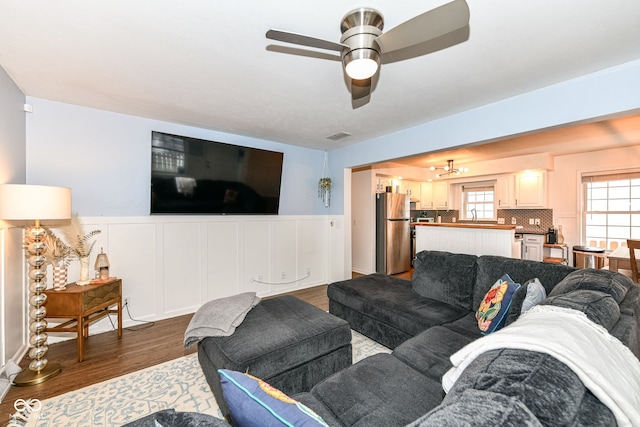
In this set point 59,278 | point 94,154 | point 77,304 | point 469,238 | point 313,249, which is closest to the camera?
point 77,304

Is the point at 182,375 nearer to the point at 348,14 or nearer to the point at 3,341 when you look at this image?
the point at 3,341

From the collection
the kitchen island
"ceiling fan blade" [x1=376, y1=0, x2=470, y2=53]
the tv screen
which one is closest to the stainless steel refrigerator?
the kitchen island

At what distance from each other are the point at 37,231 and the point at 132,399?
Result: 1.61 meters

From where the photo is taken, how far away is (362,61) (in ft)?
5.09

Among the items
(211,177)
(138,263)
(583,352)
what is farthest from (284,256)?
(583,352)

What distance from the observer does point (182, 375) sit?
2.25 meters

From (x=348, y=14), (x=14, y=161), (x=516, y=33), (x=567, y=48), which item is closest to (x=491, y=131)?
(x=567, y=48)

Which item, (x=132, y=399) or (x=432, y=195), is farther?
(x=432, y=195)

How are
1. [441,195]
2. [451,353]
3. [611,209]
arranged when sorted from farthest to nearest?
[441,195]
[611,209]
[451,353]

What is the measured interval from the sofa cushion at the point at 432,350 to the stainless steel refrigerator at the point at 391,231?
12.0ft

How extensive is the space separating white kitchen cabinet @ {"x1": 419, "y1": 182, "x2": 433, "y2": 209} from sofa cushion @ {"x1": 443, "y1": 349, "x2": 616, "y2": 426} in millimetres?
6661

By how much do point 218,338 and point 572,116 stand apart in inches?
134

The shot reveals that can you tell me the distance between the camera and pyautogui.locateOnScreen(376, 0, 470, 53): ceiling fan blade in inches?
48.1

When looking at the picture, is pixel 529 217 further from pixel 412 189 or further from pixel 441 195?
pixel 412 189
